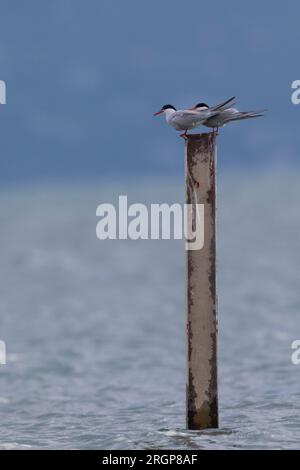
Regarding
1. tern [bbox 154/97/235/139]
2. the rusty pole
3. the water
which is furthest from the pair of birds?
the water

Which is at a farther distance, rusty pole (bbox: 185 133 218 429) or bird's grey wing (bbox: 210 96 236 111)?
rusty pole (bbox: 185 133 218 429)

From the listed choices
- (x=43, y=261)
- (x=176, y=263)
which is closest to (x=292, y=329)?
(x=176, y=263)

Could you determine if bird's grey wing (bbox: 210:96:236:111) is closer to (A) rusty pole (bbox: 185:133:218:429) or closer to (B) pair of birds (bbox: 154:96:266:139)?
(B) pair of birds (bbox: 154:96:266:139)

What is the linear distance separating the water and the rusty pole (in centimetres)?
131

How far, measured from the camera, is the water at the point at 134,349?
2017 centimetres

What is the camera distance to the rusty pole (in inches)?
683

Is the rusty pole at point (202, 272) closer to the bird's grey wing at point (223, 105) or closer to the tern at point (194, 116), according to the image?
the tern at point (194, 116)

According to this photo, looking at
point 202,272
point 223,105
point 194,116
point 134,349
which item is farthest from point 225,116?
point 134,349

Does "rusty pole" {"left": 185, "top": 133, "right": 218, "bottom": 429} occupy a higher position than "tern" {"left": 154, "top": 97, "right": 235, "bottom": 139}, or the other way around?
"tern" {"left": 154, "top": 97, "right": 235, "bottom": 139}

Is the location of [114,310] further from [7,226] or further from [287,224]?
[7,226]

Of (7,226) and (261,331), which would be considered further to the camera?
(7,226)

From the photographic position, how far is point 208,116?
56.6 feet

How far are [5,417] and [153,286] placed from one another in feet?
129

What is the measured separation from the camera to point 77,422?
71.4ft
